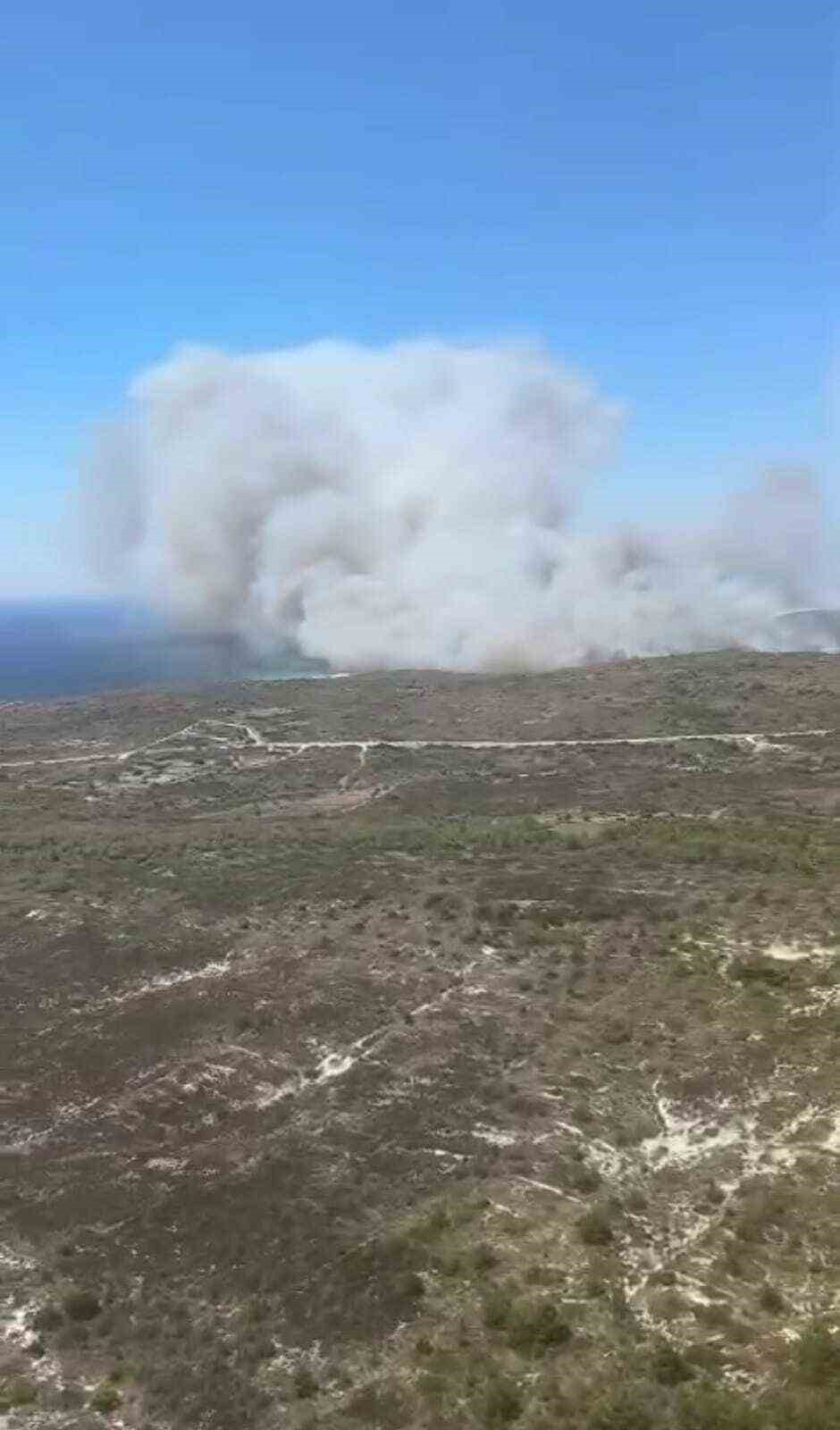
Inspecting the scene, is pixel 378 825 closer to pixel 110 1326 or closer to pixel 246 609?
pixel 110 1326

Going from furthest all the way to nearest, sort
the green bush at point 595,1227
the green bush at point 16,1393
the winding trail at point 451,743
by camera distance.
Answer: the winding trail at point 451,743 < the green bush at point 595,1227 < the green bush at point 16,1393

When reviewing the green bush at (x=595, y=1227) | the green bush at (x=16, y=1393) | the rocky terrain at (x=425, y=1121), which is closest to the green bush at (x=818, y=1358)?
the rocky terrain at (x=425, y=1121)

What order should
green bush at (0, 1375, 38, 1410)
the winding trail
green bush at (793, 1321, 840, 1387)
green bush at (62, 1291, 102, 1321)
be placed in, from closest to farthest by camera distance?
green bush at (793, 1321, 840, 1387) → green bush at (0, 1375, 38, 1410) → green bush at (62, 1291, 102, 1321) → the winding trail

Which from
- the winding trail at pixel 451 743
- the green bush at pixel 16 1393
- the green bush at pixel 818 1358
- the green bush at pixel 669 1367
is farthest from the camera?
the winding trail at pixel 451 743

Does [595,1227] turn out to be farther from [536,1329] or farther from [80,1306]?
[80,1306]

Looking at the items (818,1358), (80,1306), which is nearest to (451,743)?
(80,1306)

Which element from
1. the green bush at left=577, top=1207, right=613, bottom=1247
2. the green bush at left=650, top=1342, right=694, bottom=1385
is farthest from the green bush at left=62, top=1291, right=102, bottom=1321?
the green bush at left=650, top=1342, right=694, bottom=1385

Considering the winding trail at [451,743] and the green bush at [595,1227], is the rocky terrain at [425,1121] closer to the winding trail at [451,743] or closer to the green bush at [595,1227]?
the green bush at [595,1227]

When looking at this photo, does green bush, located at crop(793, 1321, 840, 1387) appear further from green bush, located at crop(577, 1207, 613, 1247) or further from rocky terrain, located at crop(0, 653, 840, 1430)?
green bush, located at crop(577, 1207, 613, 1247)
